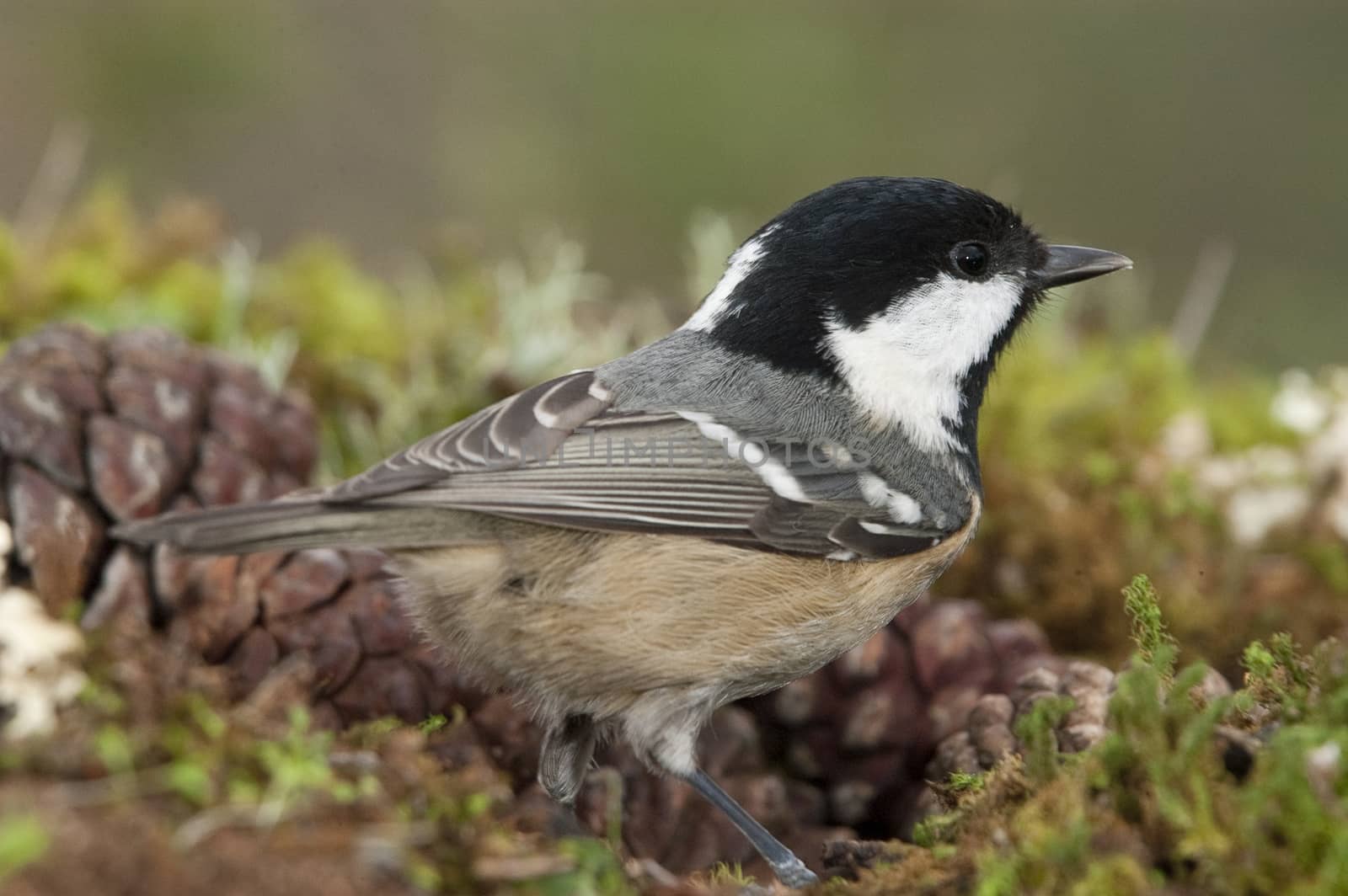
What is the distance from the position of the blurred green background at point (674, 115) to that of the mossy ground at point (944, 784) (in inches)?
98.9

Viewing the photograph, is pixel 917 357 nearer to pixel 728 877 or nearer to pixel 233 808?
pixel 728 877

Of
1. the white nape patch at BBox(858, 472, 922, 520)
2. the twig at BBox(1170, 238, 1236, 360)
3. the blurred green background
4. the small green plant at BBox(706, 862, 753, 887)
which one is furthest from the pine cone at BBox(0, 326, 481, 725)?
the blurred green background

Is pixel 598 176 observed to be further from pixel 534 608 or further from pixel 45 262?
pixel 534 608

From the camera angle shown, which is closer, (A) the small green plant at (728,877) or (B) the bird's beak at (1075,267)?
(A) the small green plant at (728,877)

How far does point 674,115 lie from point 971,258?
397cm

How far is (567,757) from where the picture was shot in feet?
7.48

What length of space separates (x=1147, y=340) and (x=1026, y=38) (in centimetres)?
404

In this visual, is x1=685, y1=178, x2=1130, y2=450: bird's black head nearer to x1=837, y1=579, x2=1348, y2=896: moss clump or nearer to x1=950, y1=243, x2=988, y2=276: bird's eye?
x1=950, y1=243, x2=988, y2=276: bird's eye

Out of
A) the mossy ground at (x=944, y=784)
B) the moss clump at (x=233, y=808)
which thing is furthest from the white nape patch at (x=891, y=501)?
the moss clump at (x=233, y=808)

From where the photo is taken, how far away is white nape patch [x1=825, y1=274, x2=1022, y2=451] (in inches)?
99.0

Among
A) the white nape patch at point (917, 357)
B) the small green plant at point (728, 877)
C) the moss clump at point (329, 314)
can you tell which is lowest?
the small green plant at point (728, 877)

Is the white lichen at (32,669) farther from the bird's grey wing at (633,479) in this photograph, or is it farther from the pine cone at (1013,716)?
the pine cone at (1013,716)

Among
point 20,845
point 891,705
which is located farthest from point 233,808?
point 891,705

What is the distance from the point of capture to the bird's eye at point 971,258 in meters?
2.60
